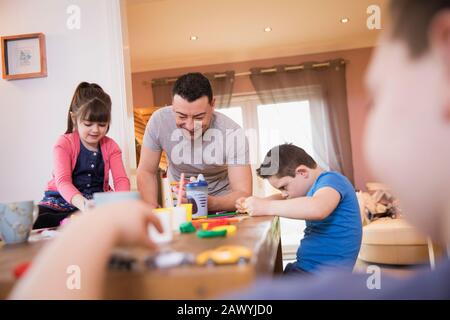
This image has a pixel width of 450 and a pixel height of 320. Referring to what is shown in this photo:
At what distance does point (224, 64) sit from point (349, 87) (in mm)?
1276

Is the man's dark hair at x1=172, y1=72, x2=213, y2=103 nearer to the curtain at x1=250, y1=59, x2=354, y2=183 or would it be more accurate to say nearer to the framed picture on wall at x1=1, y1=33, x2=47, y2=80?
the framed picture on wall at x1=1, y1=33, x2=47, y2=80

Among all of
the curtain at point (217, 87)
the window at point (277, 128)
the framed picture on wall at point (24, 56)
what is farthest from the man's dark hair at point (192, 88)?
the curtain at point (217, 87)

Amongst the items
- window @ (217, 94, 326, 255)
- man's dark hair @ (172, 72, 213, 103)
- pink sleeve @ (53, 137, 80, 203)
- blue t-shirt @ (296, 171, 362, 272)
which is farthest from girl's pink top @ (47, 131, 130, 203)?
window @ (217, 94, 326, 255)

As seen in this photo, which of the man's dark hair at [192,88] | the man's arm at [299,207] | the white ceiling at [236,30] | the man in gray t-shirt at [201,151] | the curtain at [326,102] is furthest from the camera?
the curtain at [326,102]

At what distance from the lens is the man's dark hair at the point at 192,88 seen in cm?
122

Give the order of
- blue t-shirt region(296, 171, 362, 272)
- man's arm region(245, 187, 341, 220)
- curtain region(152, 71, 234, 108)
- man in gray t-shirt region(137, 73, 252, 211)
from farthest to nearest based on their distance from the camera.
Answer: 1. curtain region(152, 71, 234, 108)
2. man in gray t-shirt region(137, 73, 252, 211)
3. blue t-shirt region(296, 171, 362, 272)
4. man's arm region(245, 187, 341, 220)

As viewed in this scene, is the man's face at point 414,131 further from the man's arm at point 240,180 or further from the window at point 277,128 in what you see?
→ the window at point 277,128

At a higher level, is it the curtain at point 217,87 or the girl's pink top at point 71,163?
the curtain at point 217,87

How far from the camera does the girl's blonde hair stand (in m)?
1.23

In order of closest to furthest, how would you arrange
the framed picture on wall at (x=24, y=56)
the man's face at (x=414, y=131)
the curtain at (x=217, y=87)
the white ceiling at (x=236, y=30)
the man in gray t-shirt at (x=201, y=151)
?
1. the man's face at (x=414, y=131)
2. the man in gray t-shirt at (x=201, y=151)
3. the framed picture on wall at (x=24, y=56)
4. the white ceiling at (x=236, y=30)
5. the curtain at (x=217, y=87)

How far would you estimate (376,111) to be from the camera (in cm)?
26

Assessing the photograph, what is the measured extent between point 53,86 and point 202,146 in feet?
2.33

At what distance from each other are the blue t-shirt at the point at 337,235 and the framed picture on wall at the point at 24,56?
1249 millimetres

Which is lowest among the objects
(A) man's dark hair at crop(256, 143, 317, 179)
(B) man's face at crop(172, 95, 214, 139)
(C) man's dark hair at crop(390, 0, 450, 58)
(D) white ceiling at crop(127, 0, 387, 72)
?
(A) man's dark hair at crop(256, 143, 317, 179)
